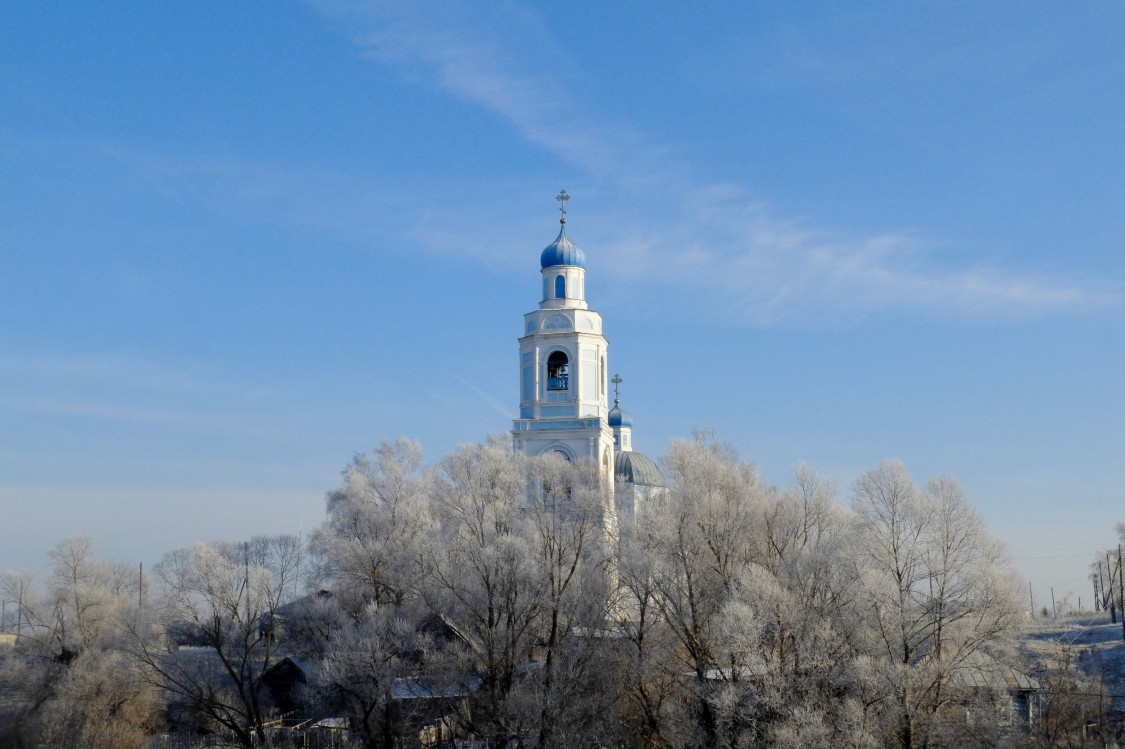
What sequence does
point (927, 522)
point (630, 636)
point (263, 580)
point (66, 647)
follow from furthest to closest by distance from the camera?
point (66, 647), point (263, 580), point (630, 636), point (927, 522)

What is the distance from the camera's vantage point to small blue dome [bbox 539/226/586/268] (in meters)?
37.5

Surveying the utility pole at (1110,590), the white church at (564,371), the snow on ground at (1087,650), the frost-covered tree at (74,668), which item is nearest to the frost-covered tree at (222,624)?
the frost-covered tree at (74,668)

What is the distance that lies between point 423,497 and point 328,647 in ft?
15.3

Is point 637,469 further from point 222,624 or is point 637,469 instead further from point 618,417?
point 222,624

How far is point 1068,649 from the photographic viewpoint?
28.6 meters

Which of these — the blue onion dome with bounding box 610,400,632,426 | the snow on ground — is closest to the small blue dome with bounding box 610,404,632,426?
the blue onion dome with bounding box 610,400,632,426

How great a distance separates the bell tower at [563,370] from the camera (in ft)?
118

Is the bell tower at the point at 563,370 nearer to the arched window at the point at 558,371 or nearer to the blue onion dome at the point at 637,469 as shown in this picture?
the arched window at the point at 558,371

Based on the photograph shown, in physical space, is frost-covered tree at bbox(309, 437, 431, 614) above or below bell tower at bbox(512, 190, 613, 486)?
below

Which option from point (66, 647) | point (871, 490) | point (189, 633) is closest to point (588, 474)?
point (871, 490)

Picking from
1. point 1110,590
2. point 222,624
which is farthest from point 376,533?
point 1110,590

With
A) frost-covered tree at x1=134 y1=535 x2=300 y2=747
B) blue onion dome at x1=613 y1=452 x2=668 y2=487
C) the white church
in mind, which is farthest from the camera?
blue onion dome at x1=613 y1=452 x2=668 y2=487

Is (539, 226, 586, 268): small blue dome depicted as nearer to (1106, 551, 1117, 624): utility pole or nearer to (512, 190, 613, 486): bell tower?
(512, 190, 613, 486): bell tower

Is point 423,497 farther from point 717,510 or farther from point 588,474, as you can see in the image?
point 717,510
